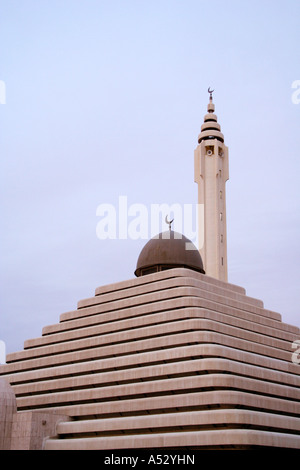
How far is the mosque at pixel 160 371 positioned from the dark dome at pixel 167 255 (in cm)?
11

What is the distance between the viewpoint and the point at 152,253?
62562 mm

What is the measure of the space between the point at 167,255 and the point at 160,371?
16241 millimetres

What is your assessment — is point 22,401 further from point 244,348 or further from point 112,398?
point 244,348

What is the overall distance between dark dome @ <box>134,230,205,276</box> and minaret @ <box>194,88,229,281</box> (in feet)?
37.1

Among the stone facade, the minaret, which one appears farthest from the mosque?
the minaret

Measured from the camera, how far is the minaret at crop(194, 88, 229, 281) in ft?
245

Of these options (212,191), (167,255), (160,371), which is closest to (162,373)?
(160,371)

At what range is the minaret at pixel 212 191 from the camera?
2943 inches

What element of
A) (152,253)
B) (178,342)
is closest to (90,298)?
(152,253)

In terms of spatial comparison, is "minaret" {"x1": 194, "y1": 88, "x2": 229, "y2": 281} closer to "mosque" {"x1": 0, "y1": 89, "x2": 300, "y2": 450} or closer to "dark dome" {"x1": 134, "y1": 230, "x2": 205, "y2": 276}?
"dark dome" {"x1": 134, "y1": 230, "x2": 205, "y2": 276}

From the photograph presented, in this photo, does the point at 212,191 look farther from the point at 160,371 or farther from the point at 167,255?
the point at 160,371

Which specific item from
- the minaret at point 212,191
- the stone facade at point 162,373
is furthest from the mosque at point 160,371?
the minaret at point 212,191
